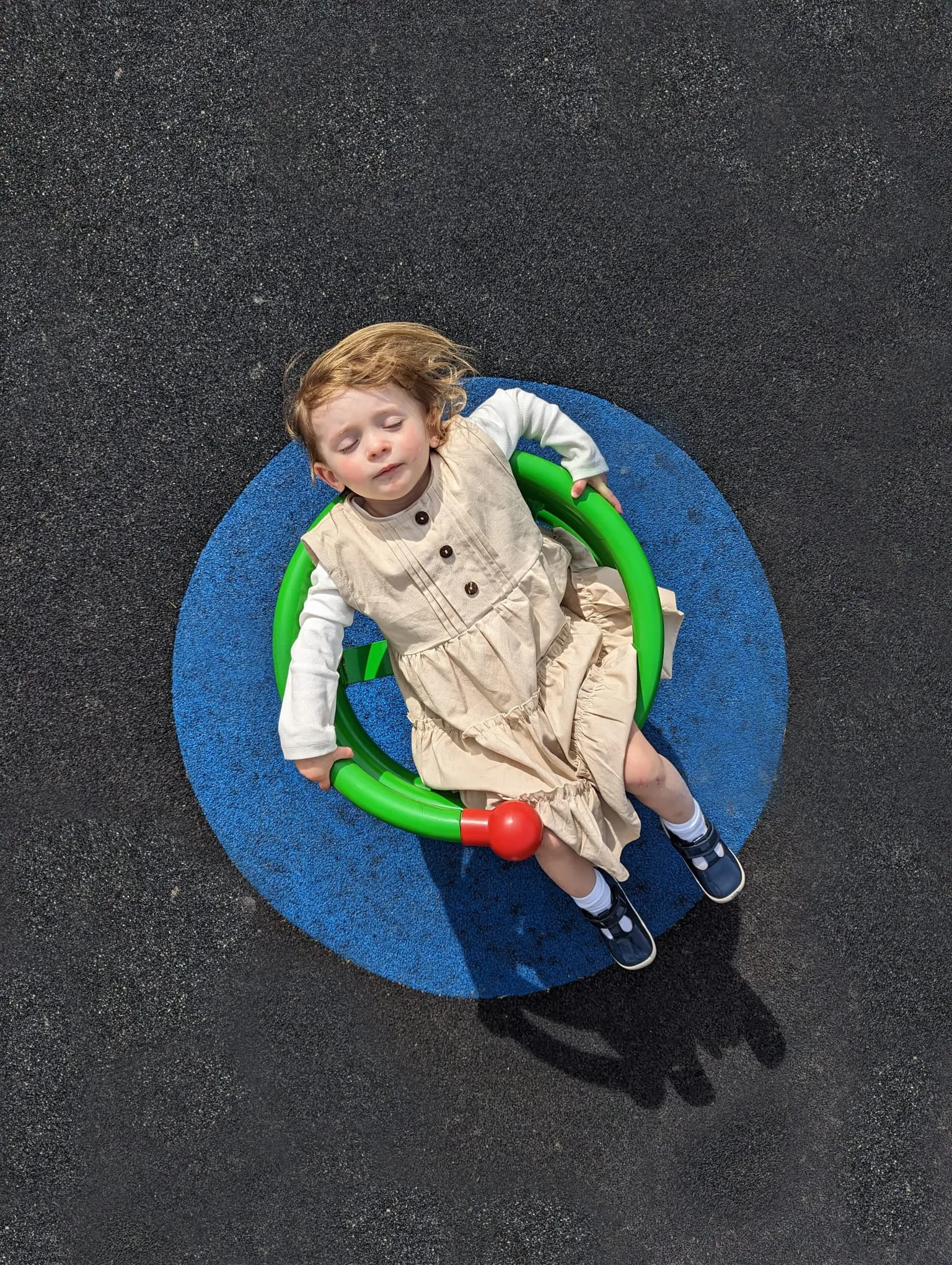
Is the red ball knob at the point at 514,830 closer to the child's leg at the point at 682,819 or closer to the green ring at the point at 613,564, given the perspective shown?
the green ring at the point at 613,564

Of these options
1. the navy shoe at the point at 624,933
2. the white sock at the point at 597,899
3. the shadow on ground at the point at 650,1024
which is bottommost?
the shadow on ground at the point at 650,1024

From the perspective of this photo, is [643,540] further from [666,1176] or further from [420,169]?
[666,1176]

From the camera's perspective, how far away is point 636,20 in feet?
7.85

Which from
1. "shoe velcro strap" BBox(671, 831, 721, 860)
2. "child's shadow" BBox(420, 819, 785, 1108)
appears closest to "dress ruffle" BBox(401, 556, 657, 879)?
"shoe velcro strap" BBox(671, 831, 721, 860)

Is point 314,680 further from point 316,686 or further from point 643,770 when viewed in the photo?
point 643,770

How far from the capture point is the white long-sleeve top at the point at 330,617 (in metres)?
1.87

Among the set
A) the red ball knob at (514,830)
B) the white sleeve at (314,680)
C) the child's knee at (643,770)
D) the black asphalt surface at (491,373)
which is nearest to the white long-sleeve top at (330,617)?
the white sleeve at (314,680)

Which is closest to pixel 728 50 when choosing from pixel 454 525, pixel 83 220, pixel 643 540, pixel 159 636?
pixel 643 540

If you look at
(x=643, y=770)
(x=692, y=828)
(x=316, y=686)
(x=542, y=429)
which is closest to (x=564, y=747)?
(x=643, y=770)

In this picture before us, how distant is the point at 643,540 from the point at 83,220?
159 cm

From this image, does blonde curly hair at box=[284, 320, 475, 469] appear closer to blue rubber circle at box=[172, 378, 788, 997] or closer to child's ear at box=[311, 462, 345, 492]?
child's ear at box=[311, 462, 345, 492]

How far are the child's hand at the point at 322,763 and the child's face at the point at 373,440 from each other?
1.67 ft

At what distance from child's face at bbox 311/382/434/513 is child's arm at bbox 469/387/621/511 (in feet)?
0.59

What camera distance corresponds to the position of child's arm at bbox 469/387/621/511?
1943mm
